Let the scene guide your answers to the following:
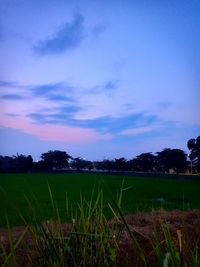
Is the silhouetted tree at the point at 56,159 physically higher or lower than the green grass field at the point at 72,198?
higher

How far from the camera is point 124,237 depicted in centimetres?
664

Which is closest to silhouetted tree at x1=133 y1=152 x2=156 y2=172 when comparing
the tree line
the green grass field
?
the tree line

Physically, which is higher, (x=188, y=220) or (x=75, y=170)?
(x=75, y=170)

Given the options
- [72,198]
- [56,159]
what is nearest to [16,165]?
[56,159]

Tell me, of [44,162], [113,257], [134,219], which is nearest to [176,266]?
[113,257]

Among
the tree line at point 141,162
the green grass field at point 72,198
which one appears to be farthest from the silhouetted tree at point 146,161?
the green grass field at point 72,198

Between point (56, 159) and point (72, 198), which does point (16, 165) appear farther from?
point (72, 198)

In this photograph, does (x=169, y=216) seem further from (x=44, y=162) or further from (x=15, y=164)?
(x=44, y=162)

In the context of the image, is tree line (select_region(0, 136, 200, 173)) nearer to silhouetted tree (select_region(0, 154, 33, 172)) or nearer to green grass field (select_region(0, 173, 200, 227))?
silhouetted tree (select_region(0, 154, 33, 172))

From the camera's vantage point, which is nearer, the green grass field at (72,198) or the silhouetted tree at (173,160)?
the green grass field at (72,198)

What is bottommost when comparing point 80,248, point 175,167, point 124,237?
point 124,237

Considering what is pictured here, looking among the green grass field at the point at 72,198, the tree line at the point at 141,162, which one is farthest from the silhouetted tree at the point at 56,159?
the green grass field at the point at 72,198

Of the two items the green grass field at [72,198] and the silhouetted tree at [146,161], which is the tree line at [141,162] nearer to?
the silhouetted tree at [146,161]

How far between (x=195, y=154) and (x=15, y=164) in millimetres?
36537
